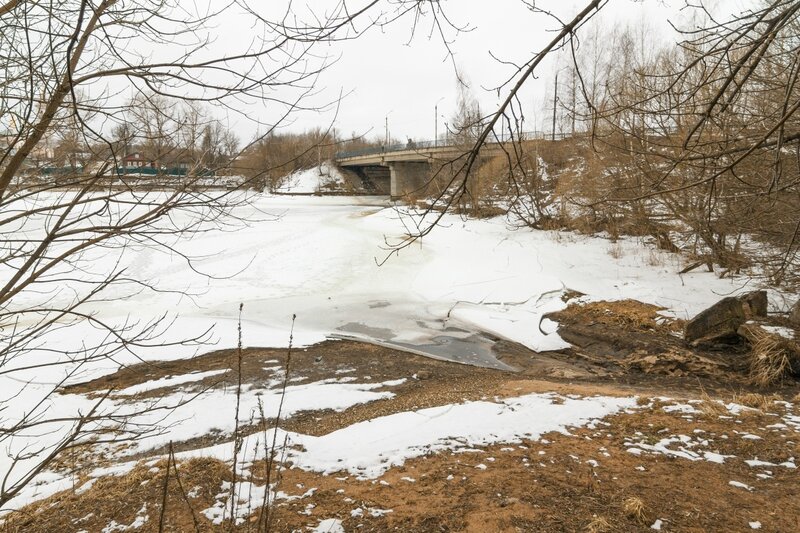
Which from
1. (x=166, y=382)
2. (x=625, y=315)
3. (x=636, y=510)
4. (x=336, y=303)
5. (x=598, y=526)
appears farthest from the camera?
(x=336, y=303)

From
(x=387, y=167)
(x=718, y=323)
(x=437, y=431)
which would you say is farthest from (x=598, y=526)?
(x=387, y=167)

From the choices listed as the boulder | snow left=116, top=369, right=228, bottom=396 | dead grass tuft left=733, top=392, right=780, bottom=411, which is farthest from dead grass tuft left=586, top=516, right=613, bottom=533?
the boulder

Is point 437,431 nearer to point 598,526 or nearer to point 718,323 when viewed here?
point 598,526

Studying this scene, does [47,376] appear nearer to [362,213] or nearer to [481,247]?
[481,247]

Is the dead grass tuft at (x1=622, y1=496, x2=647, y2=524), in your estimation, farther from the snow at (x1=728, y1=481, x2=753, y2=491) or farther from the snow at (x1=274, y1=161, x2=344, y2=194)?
the snow at (x1=274, y1=161, x2=344, y2=194)

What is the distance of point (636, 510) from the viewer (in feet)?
11.2

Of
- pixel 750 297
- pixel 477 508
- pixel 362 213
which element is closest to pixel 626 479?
pixel 477 508

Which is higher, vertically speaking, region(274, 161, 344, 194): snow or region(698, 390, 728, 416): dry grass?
region(274, 161, 344, 194): snow

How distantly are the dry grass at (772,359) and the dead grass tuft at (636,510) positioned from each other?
5.71 metres

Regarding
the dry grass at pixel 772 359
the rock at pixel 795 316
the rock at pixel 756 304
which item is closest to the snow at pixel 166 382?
the dry grass at pixel 772 359

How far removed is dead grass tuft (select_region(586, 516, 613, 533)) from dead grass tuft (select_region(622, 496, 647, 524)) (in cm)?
24

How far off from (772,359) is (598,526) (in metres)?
6.53

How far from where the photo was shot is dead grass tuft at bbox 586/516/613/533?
326cm

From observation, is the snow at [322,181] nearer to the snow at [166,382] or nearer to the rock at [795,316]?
the snow at [166,382]
